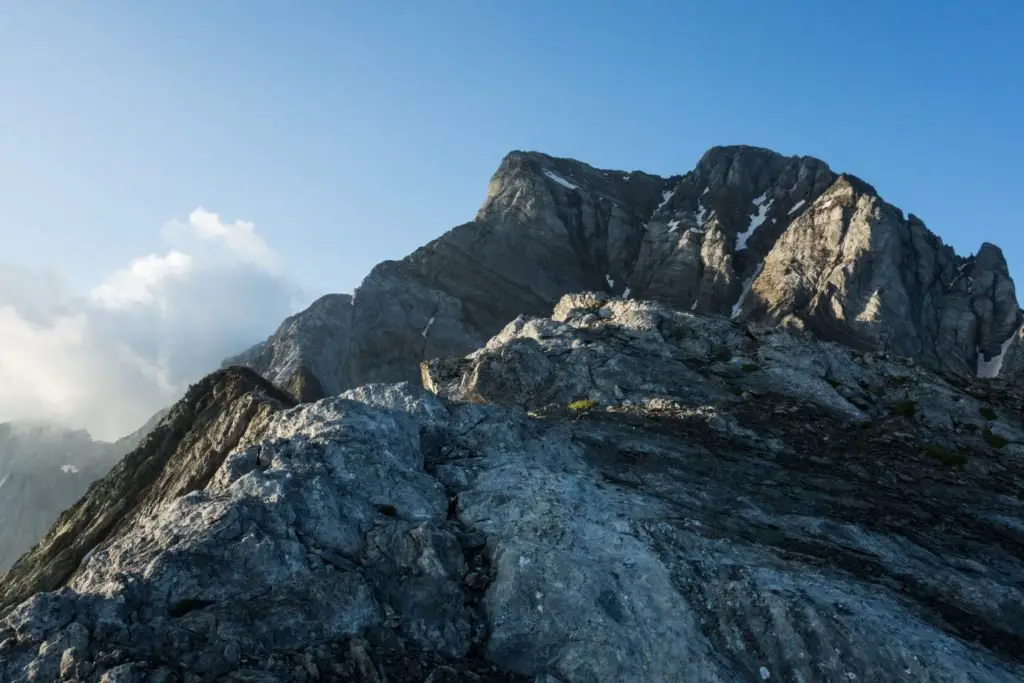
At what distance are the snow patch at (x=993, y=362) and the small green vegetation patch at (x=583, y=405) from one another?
103m

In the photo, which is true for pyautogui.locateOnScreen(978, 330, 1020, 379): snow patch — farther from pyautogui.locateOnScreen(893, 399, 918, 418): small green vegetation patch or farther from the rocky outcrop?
the rocky outcrop

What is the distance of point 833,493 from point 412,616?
50.3 feet

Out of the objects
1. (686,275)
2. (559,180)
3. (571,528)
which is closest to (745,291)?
(686,275)

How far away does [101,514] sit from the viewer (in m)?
40.4

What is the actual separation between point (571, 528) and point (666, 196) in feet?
542

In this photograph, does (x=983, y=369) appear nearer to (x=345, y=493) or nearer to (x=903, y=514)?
(x=903, y=514)

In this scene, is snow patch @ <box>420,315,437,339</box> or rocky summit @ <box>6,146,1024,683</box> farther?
snow patch @ <box>420,315,437,339</box>

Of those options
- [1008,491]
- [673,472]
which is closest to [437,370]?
[673,472]

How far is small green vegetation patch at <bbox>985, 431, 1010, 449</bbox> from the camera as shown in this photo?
31583 millimetres

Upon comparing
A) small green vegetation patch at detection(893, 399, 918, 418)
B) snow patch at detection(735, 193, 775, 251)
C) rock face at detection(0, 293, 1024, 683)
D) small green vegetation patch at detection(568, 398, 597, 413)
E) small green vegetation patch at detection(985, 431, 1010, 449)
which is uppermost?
snow patch at detection(735, 193, 775, 251)

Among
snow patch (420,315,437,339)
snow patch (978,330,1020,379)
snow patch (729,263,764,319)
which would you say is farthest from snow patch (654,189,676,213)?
snow patch (978,330,1020,379)

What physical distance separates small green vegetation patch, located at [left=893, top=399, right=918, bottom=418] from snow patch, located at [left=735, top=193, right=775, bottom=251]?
11028 cm

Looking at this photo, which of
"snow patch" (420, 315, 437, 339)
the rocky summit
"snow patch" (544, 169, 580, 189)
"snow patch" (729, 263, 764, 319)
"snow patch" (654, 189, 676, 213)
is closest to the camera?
the rocky summit

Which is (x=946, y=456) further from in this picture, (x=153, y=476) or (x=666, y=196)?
(x=666, y=196)
